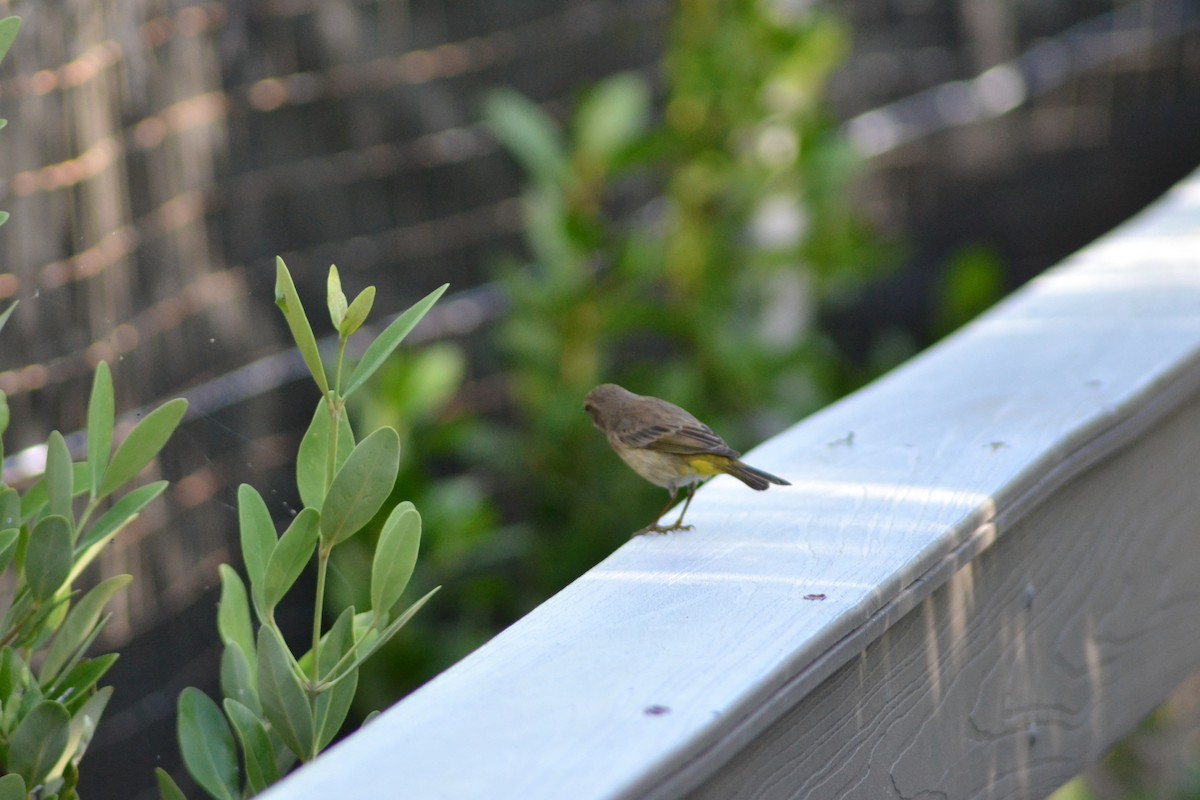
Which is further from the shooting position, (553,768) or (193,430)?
(193,430)

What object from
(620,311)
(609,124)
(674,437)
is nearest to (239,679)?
(674,437)

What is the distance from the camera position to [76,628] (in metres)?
1.46

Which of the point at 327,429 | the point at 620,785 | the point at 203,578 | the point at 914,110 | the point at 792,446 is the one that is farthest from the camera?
the point at 914,110

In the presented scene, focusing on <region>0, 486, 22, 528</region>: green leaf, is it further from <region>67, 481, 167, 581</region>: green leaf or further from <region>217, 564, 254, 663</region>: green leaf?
<region>217, 564, 254, 663</region>: green leaf

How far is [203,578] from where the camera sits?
10.5 ft

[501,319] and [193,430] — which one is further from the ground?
[193,430]

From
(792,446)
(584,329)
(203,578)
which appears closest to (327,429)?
(792,446)

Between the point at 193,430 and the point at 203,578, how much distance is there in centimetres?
91

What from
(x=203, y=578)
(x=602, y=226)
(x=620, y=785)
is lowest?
(x=203, y=578)

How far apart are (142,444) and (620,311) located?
8.87ft

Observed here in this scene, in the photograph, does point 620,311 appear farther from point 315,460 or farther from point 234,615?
point 315,460

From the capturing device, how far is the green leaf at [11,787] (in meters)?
1.21

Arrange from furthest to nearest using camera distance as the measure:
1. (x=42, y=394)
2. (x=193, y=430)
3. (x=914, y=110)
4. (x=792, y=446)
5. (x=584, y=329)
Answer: (x=914, y=110) < (x=584, y=329) < (x=42, y=394) < (x=193, y=430) < (x=792, y=446)

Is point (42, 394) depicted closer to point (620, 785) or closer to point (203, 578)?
point (203, 578)
